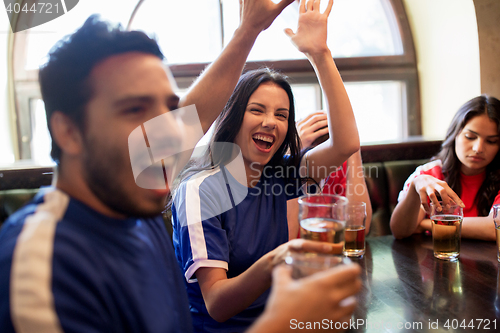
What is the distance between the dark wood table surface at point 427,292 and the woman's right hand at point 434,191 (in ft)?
0.61

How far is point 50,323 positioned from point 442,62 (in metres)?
3.45

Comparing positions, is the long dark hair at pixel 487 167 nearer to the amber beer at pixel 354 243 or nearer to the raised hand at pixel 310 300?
the amber beer at pixel 354 243

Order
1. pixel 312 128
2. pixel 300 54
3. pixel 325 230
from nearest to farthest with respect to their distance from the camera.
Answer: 1. pixel 325 230
2. pixel 312 128
3. pixel 300 54

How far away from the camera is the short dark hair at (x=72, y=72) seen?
45 cm

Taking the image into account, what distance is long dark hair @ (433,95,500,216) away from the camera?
5.58 feet

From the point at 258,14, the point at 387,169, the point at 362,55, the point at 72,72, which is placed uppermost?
the point at 362,55

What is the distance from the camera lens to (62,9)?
3.28 feet

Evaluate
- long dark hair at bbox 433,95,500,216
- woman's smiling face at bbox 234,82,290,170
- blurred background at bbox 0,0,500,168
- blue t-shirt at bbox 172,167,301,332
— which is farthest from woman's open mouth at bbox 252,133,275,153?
blurred background at bbox 0,0,500,168

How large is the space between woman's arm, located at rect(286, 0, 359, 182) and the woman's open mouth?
0.21 metres

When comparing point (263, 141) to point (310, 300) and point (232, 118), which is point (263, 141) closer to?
point (232, 118)

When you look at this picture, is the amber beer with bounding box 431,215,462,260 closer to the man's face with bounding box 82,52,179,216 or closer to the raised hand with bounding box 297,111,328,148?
the raised hand with bounding box 297,111,328,148

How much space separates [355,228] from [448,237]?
0.30m

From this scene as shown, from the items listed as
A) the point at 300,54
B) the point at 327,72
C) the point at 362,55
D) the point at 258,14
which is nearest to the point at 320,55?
the point at 327,72

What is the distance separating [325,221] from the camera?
2.11 feet
